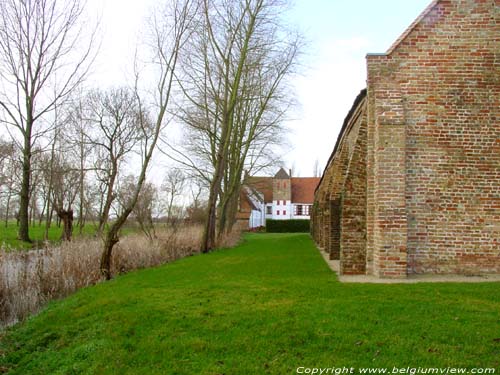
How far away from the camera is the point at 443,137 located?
367 inches

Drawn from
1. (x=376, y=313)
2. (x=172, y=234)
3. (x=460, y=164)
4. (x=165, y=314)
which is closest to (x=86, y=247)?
(x=172, y=234)

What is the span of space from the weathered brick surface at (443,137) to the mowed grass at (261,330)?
5.35ft

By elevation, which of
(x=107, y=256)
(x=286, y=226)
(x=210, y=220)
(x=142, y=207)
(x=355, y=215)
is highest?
(x=142, y=207)

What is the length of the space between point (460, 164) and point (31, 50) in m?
16.7

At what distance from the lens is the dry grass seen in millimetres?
9188

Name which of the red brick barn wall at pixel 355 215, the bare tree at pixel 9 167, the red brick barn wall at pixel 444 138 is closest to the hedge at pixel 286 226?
the bare tree at pixel 9 167

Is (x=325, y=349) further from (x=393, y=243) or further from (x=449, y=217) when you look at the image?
(x=449, y=217)

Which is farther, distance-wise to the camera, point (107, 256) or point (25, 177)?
point (25, 177)

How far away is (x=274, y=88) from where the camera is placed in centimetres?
2380

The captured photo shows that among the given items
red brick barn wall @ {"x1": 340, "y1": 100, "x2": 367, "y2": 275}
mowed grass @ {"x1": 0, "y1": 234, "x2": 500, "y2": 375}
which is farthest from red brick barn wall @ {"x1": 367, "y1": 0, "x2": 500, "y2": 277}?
mowed grass @ {"x1": 0, "y1": 234, "x2": 500, "y2": 375}

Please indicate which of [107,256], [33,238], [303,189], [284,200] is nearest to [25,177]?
[33,238]

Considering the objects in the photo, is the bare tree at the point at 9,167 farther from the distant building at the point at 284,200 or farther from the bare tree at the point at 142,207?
the distant building at the point at 284,200

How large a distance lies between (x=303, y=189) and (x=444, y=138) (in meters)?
54.2

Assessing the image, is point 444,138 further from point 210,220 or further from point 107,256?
point 210,220
